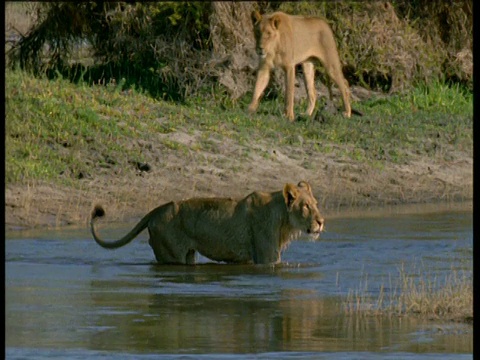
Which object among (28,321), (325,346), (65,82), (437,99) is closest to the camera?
(325,346)

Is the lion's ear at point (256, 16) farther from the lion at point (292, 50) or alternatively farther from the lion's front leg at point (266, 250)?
the lion's front leg at point (266, 250)

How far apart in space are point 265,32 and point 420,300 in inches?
320

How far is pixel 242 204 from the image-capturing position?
33.8 ft

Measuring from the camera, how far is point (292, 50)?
16.5 metres

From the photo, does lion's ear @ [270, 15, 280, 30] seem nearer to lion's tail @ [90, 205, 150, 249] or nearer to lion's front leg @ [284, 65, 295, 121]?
lion's front leg @ [284, 65, 295, 121]

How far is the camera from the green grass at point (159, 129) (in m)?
13.6

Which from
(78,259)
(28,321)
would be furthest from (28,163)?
(28,321)

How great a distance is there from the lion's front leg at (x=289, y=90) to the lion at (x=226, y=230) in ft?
18.6

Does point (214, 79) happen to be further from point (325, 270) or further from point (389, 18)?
point (325, 270)

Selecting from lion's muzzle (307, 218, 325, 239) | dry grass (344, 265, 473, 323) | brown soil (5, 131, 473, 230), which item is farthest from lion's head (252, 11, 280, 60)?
dry grass (344, 265, 473, 323)

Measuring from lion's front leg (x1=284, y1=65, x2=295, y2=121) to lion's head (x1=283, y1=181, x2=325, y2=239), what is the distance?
575 cm

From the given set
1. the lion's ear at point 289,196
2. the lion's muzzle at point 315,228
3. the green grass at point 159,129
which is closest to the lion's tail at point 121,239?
the lion's ear at point 289,196

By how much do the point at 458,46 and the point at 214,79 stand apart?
3736 mm

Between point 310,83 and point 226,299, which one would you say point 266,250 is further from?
point 310,83
